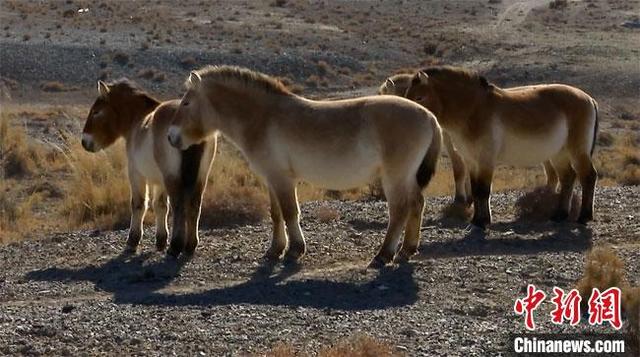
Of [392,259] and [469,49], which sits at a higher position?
[392,259]

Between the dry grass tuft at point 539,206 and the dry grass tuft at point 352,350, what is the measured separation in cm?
709

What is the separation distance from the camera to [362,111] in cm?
1220

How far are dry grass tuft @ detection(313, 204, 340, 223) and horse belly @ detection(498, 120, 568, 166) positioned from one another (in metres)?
2.33

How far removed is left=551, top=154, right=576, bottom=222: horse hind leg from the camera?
1534 cm

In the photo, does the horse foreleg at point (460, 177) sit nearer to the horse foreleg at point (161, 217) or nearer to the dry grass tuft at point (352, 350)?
the horse foreleg at point (161, 217)

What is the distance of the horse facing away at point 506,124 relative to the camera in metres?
14.8

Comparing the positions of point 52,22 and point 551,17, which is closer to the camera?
point 52,22

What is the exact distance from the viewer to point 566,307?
10234 mm

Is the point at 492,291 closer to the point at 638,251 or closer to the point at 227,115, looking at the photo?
the point at 638,251

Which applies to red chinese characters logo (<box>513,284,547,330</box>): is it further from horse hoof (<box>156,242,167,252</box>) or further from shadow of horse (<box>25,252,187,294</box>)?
horse hoof (<box>156,242,167,252</box>)

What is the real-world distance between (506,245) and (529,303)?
314cm

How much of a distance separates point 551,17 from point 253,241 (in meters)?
54.2

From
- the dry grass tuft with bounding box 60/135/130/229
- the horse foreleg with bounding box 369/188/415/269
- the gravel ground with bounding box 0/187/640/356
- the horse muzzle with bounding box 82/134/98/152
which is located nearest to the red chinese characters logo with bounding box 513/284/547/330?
the gravel ground with bounding box 0/187/640/356

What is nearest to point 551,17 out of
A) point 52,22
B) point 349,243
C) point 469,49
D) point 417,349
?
point 469,49
